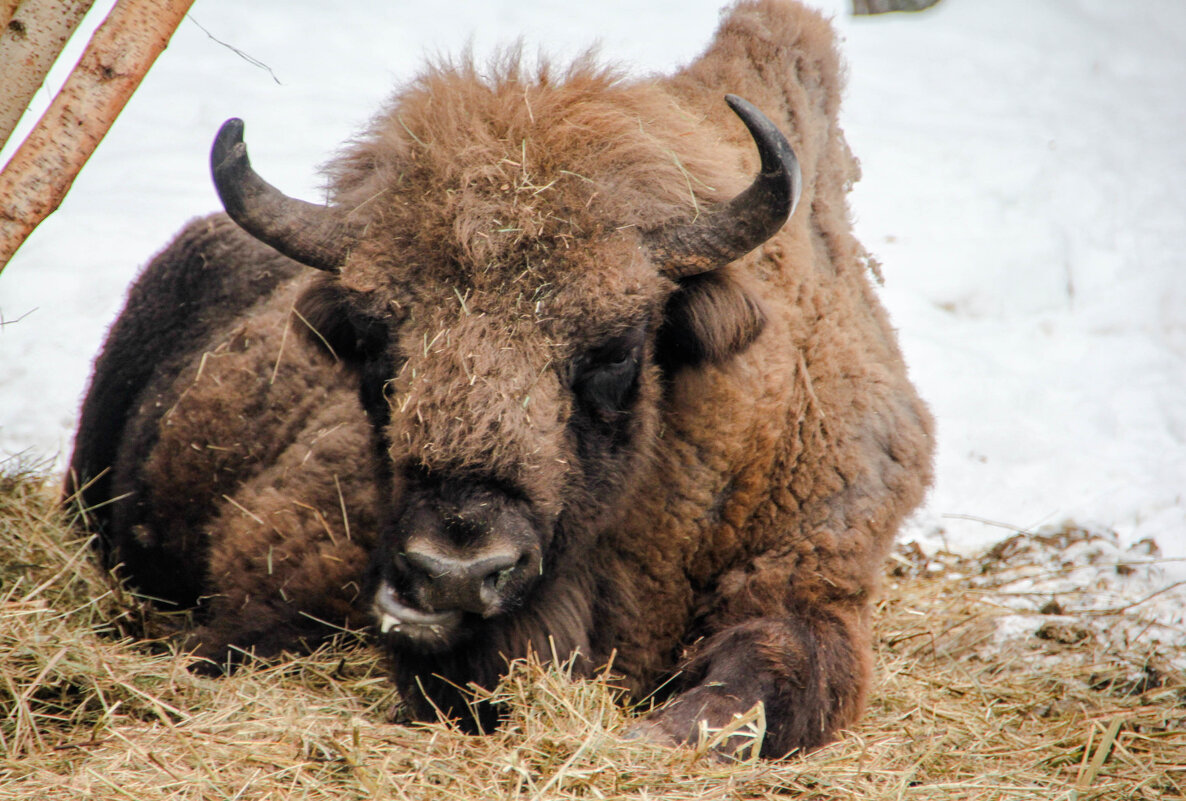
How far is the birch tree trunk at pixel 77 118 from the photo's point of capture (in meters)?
2.88

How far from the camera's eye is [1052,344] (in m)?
8.06

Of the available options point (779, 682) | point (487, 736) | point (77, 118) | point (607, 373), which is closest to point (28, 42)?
point (77, 118)

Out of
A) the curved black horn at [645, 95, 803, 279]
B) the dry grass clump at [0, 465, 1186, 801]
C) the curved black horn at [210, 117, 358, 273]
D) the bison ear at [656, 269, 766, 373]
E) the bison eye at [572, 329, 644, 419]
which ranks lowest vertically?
the dry grass clump at [0, 465, 1186, 801]

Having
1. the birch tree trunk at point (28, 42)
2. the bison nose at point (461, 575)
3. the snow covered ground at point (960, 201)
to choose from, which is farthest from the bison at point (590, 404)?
the snow covered ground at point (960, 201)

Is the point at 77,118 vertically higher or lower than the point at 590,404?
lower

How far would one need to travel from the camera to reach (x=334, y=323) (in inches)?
140

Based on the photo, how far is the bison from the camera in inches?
114

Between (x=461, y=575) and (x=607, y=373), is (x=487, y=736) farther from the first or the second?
(x=607, y=373)

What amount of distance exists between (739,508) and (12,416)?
208 inches

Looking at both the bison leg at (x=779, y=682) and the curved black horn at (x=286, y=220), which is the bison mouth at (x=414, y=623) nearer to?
the bison leg at (x=779, y=682)

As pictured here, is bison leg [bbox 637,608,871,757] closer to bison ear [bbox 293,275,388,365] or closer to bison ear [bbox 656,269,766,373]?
bison ear [bbox 656,269,766,373]

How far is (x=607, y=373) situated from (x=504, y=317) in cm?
39

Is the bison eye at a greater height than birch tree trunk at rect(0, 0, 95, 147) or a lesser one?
greater

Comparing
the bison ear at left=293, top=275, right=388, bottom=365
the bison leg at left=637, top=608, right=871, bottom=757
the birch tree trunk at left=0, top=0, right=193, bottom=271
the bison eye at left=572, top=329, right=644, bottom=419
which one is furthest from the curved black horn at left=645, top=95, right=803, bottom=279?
the birch tree trunk at left=0, top=0, right=193, bottom=271
